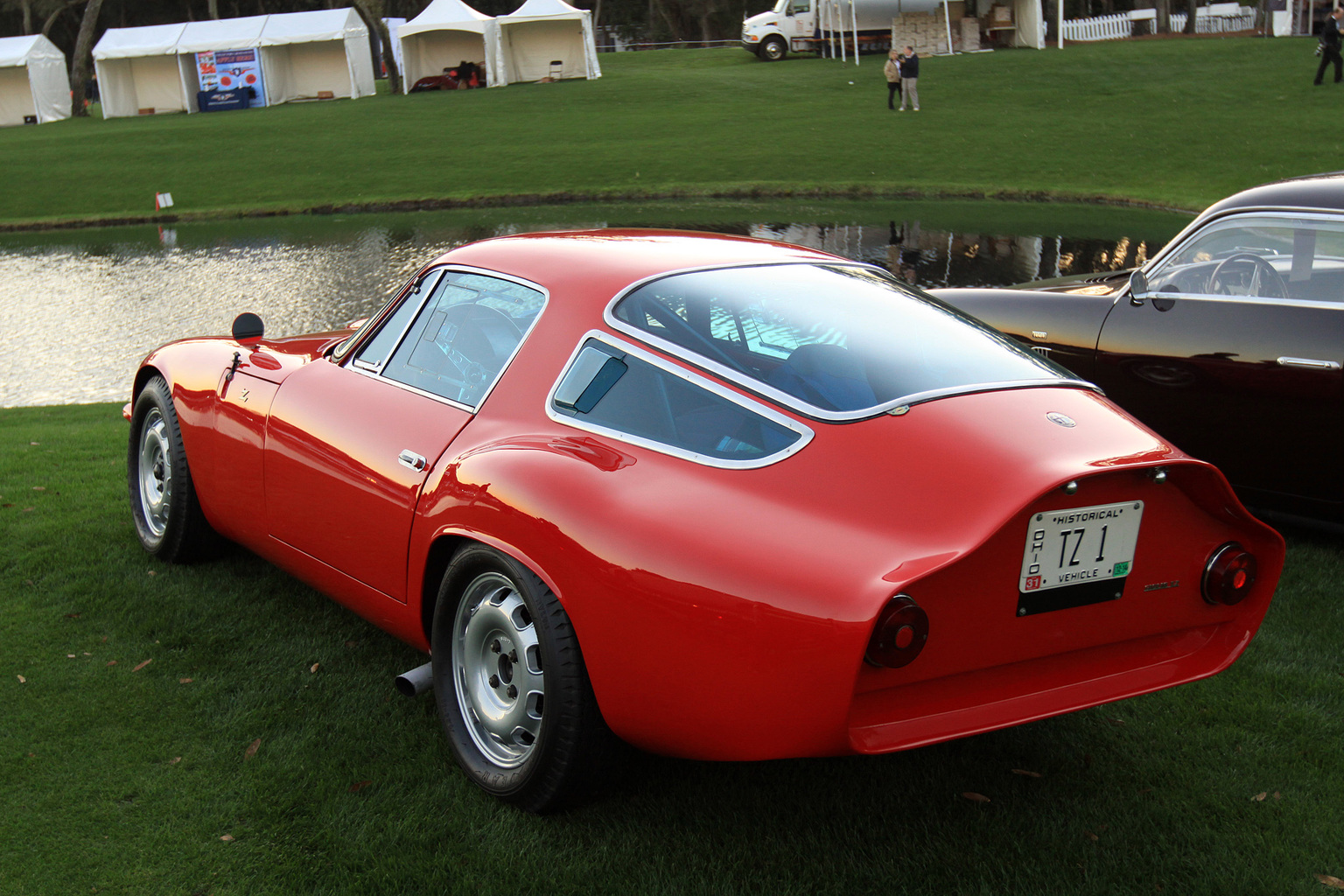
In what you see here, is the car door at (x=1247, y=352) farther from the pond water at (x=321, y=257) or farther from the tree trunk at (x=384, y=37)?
the tree trunk at (x=384, y=37)

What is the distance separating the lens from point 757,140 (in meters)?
27.5

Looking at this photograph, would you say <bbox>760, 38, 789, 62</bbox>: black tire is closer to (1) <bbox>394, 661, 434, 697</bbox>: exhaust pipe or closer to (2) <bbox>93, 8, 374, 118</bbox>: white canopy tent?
(2) <bbox>93, 8, 374, 118</bbox>: white canopy tent

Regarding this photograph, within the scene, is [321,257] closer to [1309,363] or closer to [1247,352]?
[1247,352]

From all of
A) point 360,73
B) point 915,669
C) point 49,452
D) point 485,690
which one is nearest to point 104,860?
point 485,690

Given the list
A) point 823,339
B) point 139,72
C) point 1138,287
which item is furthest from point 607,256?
point 139,72

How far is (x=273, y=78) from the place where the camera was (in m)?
39.7

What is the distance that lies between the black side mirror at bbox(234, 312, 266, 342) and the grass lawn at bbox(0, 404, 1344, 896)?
3.80 feet

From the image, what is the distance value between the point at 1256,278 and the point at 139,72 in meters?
43.1

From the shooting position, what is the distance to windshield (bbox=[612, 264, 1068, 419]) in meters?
2.82

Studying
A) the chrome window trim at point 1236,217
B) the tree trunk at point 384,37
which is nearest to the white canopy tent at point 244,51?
the tree trunk at point 384,37

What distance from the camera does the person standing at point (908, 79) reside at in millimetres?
29406

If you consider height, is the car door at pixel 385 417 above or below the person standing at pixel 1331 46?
below

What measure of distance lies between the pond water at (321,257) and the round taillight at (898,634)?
8.84 metres

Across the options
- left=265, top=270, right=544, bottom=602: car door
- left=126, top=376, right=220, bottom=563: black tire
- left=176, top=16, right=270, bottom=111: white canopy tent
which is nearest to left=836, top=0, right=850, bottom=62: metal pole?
left=176, top=16, right=270, bottom=111: white canopy tent
